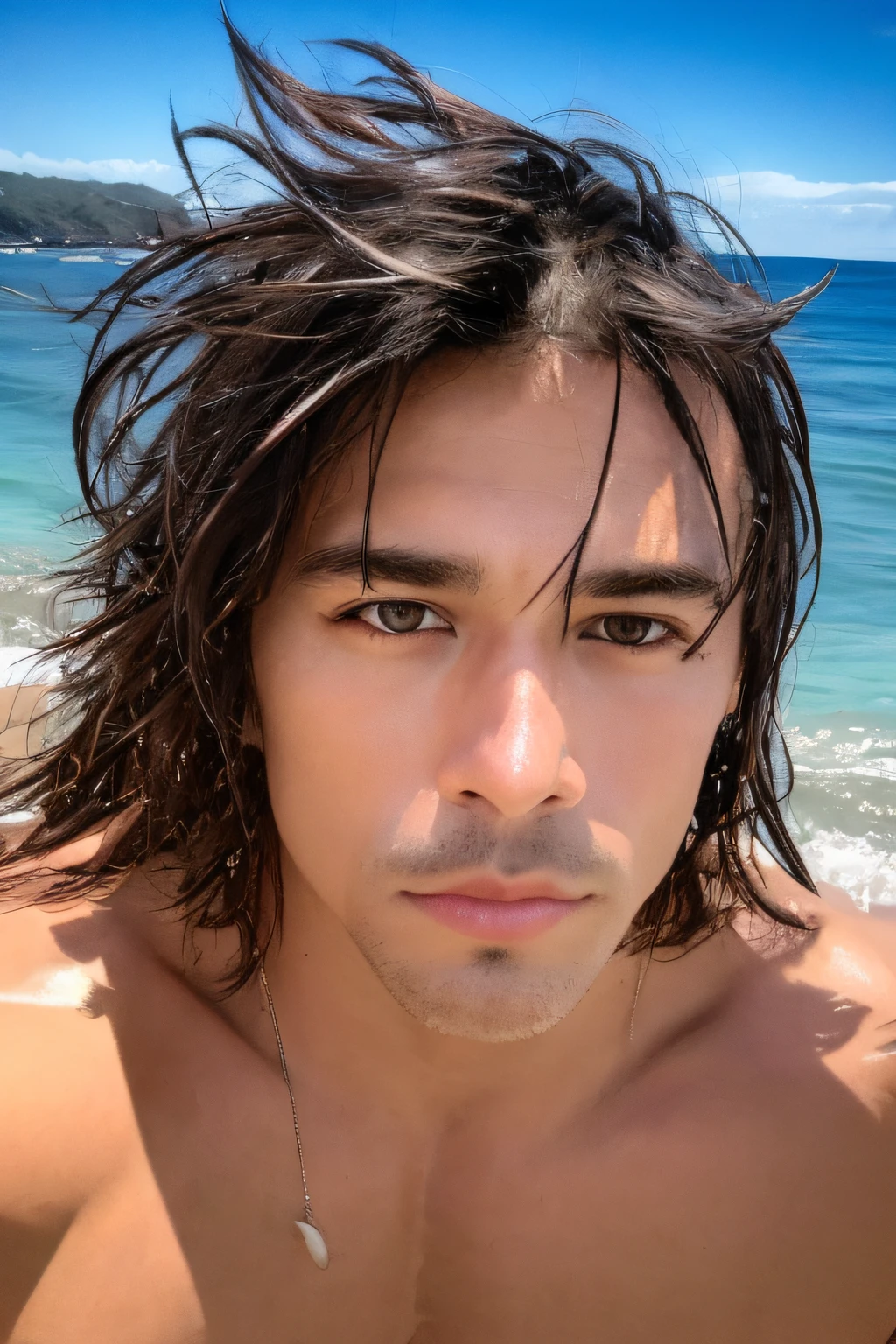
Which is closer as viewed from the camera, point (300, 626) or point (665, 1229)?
point (300, 626)

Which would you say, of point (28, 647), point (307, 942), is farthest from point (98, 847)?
point (28, 647)

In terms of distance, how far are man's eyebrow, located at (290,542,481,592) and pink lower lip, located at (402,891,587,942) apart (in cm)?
40

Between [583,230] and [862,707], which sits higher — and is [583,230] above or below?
above

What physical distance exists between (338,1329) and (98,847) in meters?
0.92

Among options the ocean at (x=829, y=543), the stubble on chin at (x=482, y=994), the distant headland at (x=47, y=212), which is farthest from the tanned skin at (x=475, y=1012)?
the distant headland at (x=47, y=212)

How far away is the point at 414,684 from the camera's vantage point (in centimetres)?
142

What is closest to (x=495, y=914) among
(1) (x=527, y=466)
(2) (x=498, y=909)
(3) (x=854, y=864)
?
(2) (x=498, y=909)

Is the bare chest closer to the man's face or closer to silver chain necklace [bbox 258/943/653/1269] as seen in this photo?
silver chain necklace [bbox 258/943/653/1269]

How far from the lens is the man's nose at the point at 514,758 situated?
4.24 ft

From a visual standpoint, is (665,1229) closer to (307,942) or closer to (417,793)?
(307,942)

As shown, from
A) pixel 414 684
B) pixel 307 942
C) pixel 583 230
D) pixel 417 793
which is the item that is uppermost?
pixel 583 230

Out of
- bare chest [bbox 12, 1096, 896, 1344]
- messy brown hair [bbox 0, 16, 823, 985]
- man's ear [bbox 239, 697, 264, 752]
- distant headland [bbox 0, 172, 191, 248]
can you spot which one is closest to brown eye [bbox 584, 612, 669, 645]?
messy brown hair [bbox 0, 16, 823, 985]

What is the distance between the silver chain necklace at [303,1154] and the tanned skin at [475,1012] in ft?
0.05

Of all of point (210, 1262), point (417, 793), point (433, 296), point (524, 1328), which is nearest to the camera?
point (417, 793)
